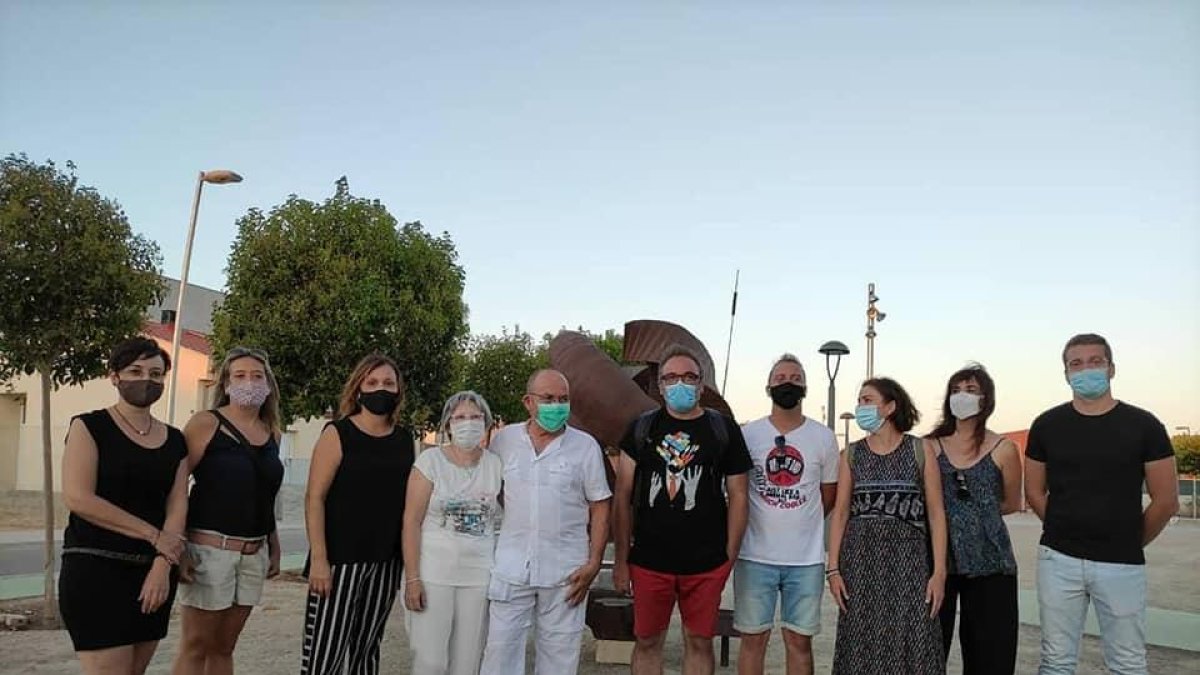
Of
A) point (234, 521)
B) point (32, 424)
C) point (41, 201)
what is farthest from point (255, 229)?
point (32, 424)

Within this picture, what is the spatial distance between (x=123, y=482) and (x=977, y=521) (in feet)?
13.4

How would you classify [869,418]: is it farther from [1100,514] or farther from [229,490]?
[229,490]

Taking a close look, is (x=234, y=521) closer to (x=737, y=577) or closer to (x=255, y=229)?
(x=737, y=577)

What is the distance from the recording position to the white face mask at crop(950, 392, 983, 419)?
16.4ft

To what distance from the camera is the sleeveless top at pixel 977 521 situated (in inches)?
189

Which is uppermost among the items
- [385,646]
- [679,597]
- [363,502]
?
[363,502]

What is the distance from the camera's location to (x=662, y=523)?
16.0ft

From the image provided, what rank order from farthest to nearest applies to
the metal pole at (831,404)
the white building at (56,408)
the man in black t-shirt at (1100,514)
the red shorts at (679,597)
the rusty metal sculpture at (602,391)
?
1. the white building at (56,408)
2. the metal pole at (831,404)
3. the rusty metal sculpture at (602,391)
4. the red shorts at (679,597)
5. the man in black t-shirt at (1100,514)

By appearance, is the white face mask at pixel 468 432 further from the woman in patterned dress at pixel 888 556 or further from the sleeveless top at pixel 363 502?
the woman in patterned dress at pixel 888 556

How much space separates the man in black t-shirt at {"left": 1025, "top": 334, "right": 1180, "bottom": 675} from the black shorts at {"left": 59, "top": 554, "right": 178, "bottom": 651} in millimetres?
4379

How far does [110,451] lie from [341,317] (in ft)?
30.6

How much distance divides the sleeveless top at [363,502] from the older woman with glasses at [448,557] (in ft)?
0.32

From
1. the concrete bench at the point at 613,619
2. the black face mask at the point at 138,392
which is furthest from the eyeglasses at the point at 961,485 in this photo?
the black face mask at the point at 138,392

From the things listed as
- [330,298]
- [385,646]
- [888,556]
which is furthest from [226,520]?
[330,298]
